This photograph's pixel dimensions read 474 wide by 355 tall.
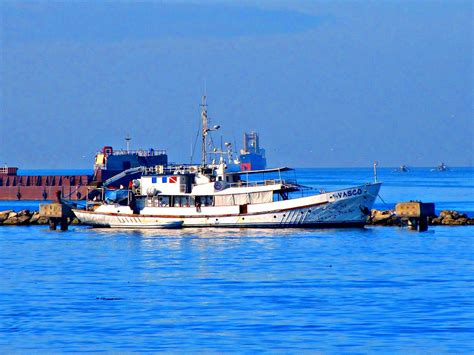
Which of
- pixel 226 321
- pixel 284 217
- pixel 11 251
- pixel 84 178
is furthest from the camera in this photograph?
pixel 84 178

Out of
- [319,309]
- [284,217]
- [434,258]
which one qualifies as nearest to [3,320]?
[319,309]

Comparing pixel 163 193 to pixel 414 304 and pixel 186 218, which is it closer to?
pixel 186 218

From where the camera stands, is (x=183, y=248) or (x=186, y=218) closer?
(x=183, y=248)

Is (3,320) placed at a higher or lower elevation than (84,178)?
lower

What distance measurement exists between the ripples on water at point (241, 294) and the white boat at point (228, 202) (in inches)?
235

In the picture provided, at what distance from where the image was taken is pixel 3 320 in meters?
38.8

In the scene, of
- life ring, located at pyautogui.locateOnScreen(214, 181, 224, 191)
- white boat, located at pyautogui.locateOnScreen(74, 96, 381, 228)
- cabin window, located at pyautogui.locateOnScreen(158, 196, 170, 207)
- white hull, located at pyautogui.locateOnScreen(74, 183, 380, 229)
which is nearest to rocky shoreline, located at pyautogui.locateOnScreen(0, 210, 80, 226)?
white boat, located at pyautogui.locateOnScreen(74, 96, 381, 228)

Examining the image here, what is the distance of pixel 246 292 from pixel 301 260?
15119mm

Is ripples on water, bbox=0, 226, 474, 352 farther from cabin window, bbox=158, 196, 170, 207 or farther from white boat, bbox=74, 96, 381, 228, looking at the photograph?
cabin window, bbox=158, 196, 170, 207

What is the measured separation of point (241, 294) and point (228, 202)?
38.5m

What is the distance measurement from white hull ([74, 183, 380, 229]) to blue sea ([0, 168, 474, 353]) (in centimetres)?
443

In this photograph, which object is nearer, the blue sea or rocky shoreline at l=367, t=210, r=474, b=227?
the blue sea

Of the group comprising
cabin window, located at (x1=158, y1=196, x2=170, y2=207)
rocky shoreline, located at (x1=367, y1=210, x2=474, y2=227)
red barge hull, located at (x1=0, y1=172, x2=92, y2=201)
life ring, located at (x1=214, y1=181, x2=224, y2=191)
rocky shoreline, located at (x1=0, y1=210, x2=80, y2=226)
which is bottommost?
rocky shoreline, located at (x1=367, y1=210, x2=474, y2=227)

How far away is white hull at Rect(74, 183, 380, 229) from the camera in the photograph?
82.1 meters
